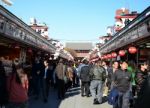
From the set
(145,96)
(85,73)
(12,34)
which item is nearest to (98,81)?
(85,73)

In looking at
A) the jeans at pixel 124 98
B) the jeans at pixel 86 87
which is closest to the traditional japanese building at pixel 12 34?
the jeans at pixel 86 87

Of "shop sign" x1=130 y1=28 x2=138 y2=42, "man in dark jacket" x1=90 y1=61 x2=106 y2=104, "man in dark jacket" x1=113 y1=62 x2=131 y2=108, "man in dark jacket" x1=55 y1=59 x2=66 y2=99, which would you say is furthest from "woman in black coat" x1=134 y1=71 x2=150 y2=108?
"man in dark jacket" x1=55 y1=59 x2=66 y2=99

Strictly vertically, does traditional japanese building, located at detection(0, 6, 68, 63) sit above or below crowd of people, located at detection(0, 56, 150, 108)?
above

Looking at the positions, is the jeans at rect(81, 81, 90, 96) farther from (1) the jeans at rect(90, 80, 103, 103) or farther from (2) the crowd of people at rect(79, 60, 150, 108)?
(1) the jeans at rect(90, 80, 103, 103)

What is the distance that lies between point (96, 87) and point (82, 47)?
119750mm

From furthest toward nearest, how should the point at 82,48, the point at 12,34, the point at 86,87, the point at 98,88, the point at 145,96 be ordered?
the point at 82,48
the point at 86,87
the point at 98,88
the point at 12,34
the point at 145,96

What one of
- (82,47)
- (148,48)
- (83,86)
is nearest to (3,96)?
(83,86)

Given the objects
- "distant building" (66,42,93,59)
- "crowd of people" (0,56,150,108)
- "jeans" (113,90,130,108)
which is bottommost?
"jeans" (113,90,130,108)

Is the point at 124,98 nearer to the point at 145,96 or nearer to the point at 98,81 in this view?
the point at 98,81

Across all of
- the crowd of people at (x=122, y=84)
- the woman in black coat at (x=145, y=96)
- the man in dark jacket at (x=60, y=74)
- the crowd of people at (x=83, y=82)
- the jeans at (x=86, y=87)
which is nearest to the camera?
the woman in black coat at (x=145, y=96)

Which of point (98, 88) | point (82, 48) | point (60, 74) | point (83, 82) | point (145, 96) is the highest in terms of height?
point (82, 48)

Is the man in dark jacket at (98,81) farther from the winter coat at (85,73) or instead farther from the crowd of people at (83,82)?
the winter coat at (85,73)

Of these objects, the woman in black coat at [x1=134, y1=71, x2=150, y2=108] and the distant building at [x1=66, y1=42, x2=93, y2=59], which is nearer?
the woman in black coat at [x1=134, y1=71, x2=150, y2=108]

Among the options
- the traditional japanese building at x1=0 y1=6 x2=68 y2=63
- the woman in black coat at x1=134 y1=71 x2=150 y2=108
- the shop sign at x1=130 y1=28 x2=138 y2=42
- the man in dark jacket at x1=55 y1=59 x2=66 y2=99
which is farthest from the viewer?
the man in dark jacket at x1=55 y1=59 x2=66 y2=99
